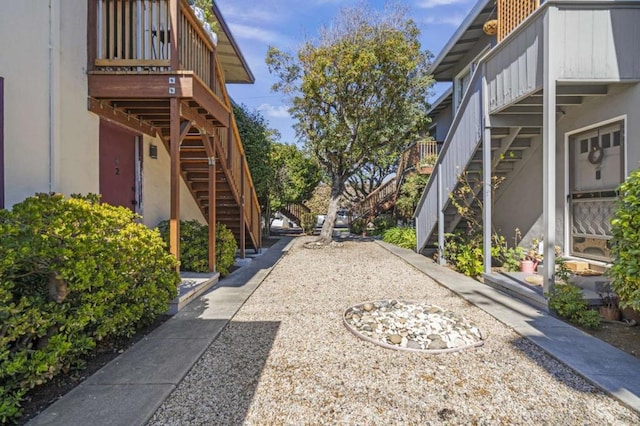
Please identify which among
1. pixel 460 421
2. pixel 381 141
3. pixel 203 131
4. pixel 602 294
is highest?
pixel 381 141

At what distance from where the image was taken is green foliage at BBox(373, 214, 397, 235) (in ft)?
52.1

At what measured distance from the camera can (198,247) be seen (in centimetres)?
640

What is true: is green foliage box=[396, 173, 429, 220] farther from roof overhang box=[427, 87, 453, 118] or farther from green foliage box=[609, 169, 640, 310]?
green foliage box=[609, 169, 640, 310]

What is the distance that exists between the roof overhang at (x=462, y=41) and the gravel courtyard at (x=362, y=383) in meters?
8.02

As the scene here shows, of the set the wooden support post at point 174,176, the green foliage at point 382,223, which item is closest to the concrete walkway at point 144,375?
the wooden support post at point 174,176

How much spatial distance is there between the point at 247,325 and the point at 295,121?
9.02 m

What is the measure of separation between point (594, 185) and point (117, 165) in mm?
7345

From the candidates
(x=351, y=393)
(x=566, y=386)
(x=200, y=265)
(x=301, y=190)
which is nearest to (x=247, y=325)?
(x=351, y=393)

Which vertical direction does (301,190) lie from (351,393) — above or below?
above

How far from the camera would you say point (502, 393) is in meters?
2.66

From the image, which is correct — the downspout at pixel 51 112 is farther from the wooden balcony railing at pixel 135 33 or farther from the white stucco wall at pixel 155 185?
the white stucco wall at pixel 155 185

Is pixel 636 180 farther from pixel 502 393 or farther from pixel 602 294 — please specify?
pixel 502 393

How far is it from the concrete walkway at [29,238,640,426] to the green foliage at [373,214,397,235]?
1044 centimetres

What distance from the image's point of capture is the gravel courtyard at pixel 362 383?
7.79 ft
